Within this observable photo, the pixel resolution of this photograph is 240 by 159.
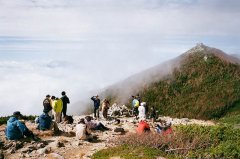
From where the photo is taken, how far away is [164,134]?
87.5 ft

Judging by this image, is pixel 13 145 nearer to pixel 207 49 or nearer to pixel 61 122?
pixel 61 122

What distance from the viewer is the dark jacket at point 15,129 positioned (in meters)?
25.9

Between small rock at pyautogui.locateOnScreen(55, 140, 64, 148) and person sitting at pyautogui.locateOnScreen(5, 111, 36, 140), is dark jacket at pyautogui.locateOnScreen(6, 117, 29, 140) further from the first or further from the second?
small rock at pyautogui.locateOnScreen(55, 140, 64, 148)

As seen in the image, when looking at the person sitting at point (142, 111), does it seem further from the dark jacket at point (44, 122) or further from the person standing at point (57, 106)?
the dark jacket at point (44, 122)

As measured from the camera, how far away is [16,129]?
86.0 feet

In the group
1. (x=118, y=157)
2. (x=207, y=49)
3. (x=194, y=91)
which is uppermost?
(x=207, y=49)

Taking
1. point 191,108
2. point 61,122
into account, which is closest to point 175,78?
point 191,108

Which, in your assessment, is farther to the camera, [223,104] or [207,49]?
[207,49]

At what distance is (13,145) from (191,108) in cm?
4240

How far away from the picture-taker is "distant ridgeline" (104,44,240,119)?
205 feet

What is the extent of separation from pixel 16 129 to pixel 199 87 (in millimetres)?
47512

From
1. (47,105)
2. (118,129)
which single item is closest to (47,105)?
(47,105)

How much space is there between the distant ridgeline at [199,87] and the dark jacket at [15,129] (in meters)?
39.1

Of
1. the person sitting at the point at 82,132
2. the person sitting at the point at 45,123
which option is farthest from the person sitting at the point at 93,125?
the person sitting at the point at 82,132
